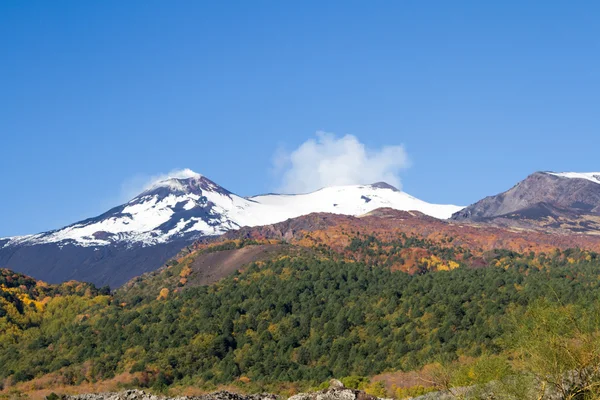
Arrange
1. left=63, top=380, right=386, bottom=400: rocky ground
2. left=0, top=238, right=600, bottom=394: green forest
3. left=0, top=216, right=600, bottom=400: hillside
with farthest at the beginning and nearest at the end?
left=0, top=238, right=600, bottom=394: green forest
left=0, top=216, right=600, bottom=400: hillside
left=63, top=380, right=386, bottom=400: rocky ground

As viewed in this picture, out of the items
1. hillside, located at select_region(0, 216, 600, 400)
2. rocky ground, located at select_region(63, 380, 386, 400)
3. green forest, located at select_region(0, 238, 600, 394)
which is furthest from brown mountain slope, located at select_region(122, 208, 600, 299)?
rocky ground, located at select_region(63, 380, 386, 400)

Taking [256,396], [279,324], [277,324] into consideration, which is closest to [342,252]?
[277,324]

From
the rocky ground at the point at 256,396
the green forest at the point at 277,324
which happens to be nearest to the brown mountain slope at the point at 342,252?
the green forest at the point at 277,324

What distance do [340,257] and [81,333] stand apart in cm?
6039

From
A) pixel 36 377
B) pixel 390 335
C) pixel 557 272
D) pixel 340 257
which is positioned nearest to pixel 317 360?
pixel 390 335

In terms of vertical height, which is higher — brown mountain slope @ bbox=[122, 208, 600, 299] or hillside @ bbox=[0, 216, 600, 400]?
brown mountain slope @ bbox=[122, 208, 600, 299]

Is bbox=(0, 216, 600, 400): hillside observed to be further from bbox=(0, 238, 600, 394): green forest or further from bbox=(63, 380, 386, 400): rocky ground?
bbox=(63, 380, 386, 400): rocky ground

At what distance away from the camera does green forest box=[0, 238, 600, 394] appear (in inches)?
3861

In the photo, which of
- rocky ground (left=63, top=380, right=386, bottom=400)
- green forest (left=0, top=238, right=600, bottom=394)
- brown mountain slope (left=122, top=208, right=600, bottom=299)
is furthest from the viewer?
brown mountain slope (left=122, top=208, right=600, bottom=299)

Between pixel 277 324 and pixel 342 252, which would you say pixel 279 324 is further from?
pixel 342 252

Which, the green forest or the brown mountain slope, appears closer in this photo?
the green forest

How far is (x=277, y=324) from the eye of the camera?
387 ft

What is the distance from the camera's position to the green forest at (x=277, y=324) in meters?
98.1

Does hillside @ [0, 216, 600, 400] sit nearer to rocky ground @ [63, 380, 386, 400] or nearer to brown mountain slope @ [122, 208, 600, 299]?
brown mountain slope @ [122, 208, 600, 299]
